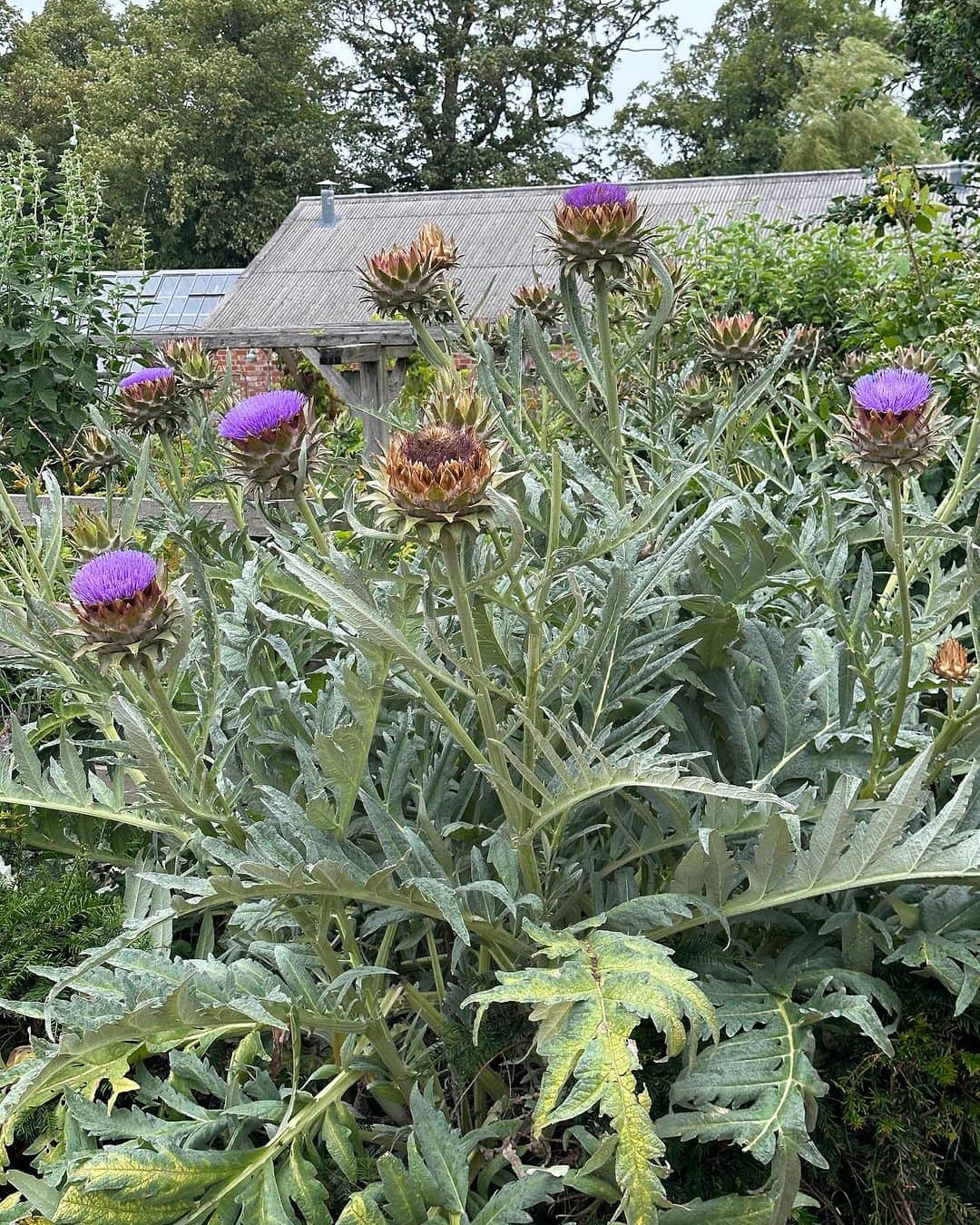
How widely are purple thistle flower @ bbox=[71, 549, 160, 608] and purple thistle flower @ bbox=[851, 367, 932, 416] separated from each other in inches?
31.5

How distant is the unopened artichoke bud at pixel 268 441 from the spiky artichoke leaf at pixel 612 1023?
2.11 feet

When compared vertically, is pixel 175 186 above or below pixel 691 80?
below

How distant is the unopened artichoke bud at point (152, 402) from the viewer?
2.11 metres

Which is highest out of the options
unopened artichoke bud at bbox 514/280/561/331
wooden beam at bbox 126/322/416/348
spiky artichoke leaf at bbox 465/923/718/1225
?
unopened artichoke bud at bbox 514/280/561/331

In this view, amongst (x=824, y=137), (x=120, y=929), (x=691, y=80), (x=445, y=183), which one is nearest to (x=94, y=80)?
(x=445, y=183)

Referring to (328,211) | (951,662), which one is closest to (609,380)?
(951,662)

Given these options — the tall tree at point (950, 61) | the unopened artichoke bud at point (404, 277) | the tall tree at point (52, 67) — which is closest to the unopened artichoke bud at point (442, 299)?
the unopened artichoke bud at point (404, 277)

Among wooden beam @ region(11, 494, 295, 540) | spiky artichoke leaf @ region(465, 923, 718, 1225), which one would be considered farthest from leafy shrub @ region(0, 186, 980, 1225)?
wooden beam @ region(11, 494, 295, 540)

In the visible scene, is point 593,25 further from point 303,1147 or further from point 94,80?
point 303,1147

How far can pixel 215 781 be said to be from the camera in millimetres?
1396

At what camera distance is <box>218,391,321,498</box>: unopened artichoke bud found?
1449 millimetres

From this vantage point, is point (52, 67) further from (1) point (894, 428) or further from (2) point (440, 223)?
(1) point (894, 428)

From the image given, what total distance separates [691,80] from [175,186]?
12.1 meters

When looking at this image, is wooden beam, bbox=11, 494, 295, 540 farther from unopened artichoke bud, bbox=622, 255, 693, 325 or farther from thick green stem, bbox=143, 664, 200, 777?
thick green stem, bbox=143, 664, 200, 777
